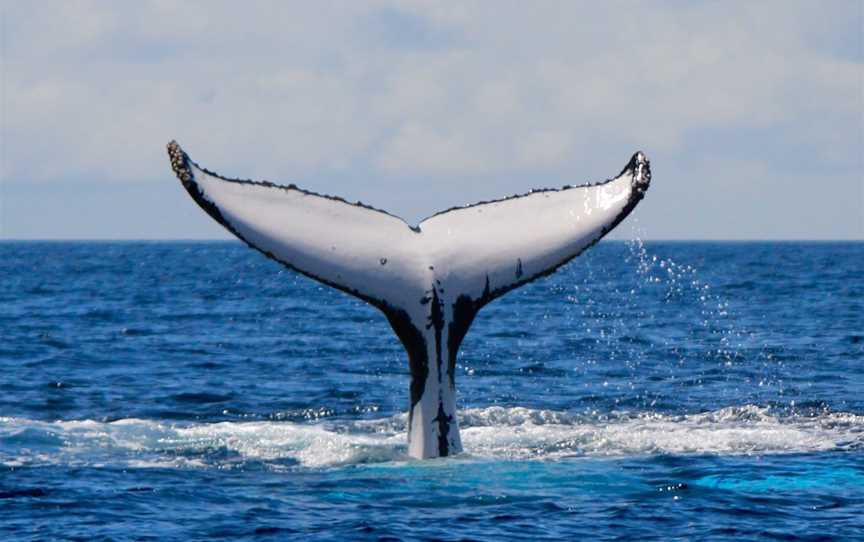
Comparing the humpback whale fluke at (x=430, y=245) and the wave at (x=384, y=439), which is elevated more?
the humpback whale fluke at (x=430, y=245)

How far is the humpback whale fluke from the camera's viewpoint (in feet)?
35.6

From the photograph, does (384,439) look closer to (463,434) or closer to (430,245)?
(463,434)

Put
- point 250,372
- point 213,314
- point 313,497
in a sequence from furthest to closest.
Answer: point 213,314 → point 250,372 → point 313,497

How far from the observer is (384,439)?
15.3 metres

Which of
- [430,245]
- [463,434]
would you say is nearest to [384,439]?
[463,434]

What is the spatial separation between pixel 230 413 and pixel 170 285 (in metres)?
49.8

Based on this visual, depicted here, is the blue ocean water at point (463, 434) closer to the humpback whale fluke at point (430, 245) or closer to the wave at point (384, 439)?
the wave at point (384, 439)

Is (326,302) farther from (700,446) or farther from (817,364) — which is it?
(700,446)

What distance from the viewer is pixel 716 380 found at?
24453 mm

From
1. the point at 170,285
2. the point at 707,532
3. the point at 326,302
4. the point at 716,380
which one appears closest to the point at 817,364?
the point at 716,380

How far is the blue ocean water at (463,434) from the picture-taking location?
12.1 meters

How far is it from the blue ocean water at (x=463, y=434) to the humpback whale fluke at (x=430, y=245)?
3.66 ft

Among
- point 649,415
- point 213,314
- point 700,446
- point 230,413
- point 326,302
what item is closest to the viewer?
point 700,446

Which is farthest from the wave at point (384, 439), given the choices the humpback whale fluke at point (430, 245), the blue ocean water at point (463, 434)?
the humpback whale fluke at point (430, 245)
